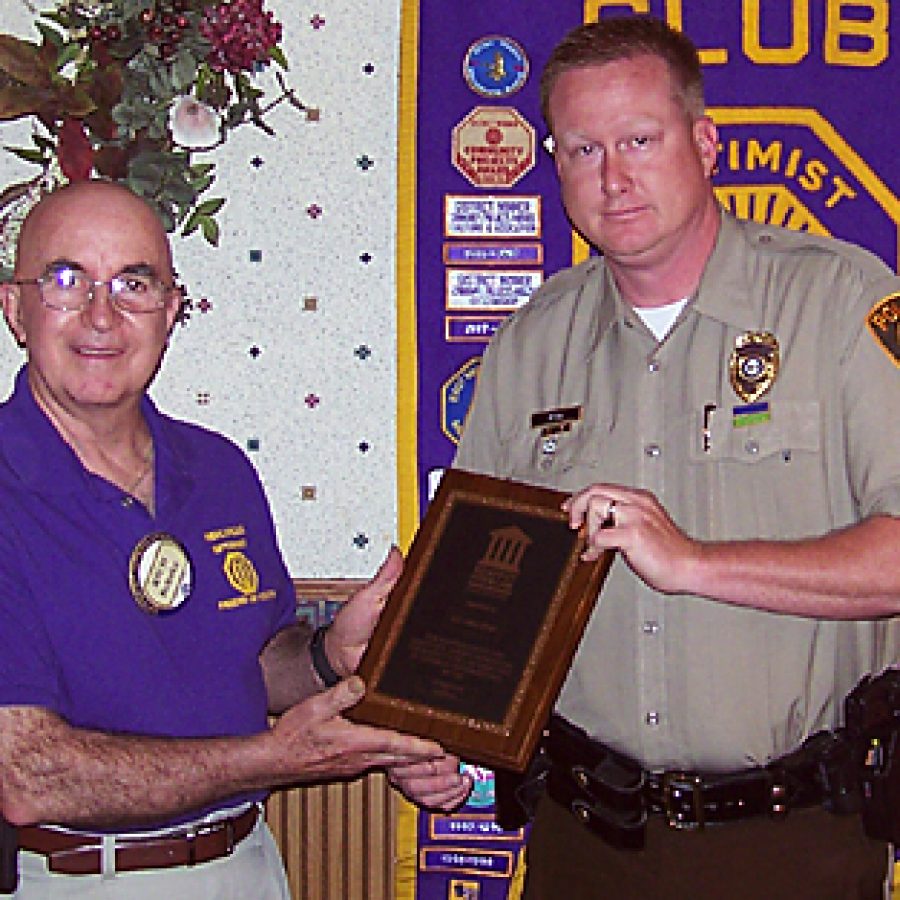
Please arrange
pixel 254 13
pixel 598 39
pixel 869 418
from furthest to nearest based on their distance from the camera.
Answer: pixel 254 13 → pixel 598 39 → pixel 869 418

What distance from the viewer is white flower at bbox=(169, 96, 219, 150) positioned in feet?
9.14

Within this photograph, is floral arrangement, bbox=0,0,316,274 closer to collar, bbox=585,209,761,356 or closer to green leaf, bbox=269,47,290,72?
green leaf, bbox=269,47,290,72

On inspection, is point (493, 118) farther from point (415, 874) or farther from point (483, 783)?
point (415, 874)

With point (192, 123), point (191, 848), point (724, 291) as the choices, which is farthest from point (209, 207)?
point (191, 848)

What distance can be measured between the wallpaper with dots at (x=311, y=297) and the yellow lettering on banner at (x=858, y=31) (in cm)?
99

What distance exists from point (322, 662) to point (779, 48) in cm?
170

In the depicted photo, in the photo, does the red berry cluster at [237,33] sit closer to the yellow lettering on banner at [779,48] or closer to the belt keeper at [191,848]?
the yellow lettering on banner at [779,48]

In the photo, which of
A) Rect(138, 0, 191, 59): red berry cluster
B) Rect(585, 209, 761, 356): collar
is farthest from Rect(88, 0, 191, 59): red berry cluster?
Rect(585, 209, 761, 356): collar

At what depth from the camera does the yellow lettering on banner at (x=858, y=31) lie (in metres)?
2.75

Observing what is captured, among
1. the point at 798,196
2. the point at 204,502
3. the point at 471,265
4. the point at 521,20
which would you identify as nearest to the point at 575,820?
the point at 204,502

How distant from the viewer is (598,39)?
2.16m

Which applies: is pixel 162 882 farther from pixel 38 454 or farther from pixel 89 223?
pixel 89 223

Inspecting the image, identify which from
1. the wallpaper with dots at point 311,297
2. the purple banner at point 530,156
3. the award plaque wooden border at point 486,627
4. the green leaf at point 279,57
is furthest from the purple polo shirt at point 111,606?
the green leaf at point 279,57

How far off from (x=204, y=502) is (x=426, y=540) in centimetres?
42
